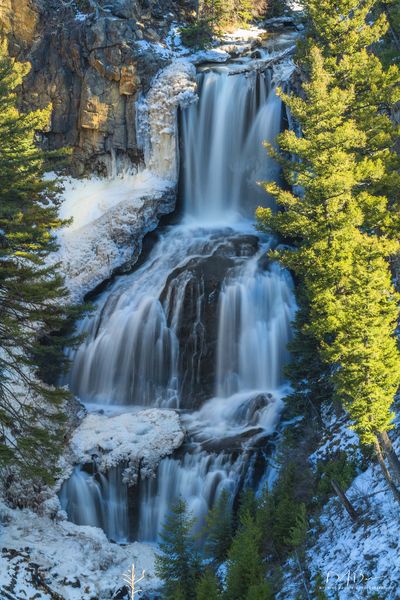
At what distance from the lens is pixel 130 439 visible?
701 inches

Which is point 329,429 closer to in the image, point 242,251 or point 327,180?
point 327,180

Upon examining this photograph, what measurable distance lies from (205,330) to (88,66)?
59.9 feet

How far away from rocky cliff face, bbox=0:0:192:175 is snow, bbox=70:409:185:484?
646 inches

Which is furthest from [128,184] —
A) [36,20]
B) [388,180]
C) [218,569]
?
[218,569]

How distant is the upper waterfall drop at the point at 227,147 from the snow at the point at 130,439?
12.9 m

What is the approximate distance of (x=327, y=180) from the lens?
13.0 m

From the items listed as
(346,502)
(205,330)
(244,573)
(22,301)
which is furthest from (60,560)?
(205,330)

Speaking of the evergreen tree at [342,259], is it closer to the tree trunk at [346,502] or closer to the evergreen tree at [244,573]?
the tree trunk at [346,502]

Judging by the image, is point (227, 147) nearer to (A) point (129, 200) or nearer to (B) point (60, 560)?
(A) point (129, 200)

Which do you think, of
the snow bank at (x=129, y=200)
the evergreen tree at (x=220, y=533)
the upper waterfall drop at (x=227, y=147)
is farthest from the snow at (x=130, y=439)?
the upper waterfall drop at (x=227, y=147)

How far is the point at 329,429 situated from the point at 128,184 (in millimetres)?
19096

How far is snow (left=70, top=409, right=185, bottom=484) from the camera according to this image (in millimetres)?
17156

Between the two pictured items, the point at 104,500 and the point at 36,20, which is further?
the point at 36,20

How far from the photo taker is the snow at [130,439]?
17156 millimetres
